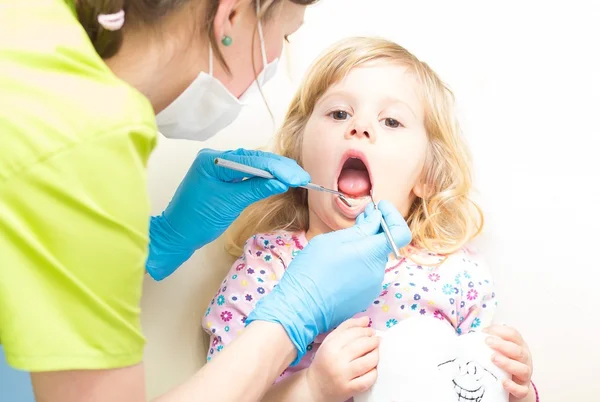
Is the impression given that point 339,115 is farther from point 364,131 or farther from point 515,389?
point 515,389

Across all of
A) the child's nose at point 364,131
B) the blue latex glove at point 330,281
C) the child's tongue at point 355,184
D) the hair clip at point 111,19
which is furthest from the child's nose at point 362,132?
the hair clip at point 111,19

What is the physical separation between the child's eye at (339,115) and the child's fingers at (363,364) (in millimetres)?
540

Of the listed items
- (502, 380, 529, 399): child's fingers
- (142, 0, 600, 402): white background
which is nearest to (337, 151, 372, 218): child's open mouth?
(142, 0, 600, 402): white background

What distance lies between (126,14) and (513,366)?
88cm

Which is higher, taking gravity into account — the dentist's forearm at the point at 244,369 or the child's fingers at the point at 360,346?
the dentist's forearm at the point at 244,369

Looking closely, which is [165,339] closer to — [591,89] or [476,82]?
[476,82]

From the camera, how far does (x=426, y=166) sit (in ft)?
5.39

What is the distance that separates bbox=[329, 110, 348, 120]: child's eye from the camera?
62.2 inches

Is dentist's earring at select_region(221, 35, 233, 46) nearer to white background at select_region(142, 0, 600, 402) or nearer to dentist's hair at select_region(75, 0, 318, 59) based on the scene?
dentist's hair at select_region(75, 0, 318, 59)

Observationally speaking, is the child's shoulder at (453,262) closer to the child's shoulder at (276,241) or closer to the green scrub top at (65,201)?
the child's shoulder at (276,241)

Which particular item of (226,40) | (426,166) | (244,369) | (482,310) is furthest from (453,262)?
(226,40)

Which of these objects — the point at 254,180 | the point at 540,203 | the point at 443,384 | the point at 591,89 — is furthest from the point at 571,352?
the point at 254,180

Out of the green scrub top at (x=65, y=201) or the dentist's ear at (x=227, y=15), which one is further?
the dentist's ear at (x=227, y=15)

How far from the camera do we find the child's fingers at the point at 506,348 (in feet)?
4.25
